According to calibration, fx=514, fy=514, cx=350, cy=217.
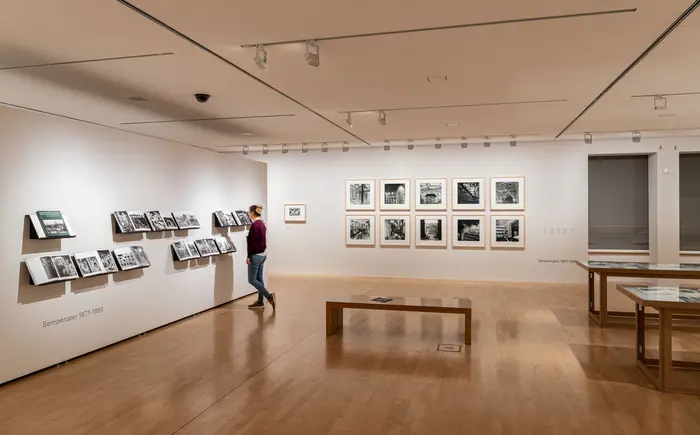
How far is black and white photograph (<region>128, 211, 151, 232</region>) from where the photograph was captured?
738 centimetres

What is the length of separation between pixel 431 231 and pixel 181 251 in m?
6.85

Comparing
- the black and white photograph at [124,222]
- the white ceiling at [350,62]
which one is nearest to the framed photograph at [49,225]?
the black and white photograph at [124,222]

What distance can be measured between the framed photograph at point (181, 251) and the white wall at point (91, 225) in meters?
0.14

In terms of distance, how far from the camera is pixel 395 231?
13578 mm

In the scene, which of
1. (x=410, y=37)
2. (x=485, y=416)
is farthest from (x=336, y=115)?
(x=485, y=416)

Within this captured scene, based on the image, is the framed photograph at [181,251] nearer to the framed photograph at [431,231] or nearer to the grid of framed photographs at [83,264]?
the grid of framed photographs at [83,264]

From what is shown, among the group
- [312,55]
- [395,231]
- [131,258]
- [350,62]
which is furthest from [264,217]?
[312,55]

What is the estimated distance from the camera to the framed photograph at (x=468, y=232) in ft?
42.4

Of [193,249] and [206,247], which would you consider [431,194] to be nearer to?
[206,247]

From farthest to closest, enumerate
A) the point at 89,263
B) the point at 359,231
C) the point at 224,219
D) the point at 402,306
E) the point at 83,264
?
the point at 359,231 < the point at 224,219 < the point at 402,306 < the point at 89,263 < the point at 83,264

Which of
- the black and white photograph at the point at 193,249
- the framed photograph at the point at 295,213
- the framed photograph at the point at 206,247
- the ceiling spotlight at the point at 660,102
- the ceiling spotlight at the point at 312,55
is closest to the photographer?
the ceiling spotlight at the point at 312,55

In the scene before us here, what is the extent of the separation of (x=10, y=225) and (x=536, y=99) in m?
6.77

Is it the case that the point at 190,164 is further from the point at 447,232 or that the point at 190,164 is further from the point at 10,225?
the point at 447,232

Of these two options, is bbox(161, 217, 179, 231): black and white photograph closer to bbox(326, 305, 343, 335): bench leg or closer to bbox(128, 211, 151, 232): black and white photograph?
bbox(128, 211, 151, 232): black and white photograph
